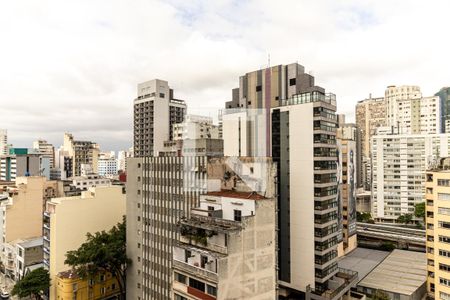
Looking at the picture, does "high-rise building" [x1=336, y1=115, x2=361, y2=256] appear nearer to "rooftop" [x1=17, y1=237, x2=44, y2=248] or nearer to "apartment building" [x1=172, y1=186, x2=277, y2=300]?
"apartment building" [x1=172, y1=186, x2=277, y2=300]

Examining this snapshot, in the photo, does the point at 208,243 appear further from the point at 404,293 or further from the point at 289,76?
the point at 404,293

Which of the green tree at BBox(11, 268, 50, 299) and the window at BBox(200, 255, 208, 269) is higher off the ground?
the window at BBox(200, 255, 208, 269)

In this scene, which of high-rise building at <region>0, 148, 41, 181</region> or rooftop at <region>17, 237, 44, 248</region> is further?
high-rise building at <region>0, 148, 41, 181</region>

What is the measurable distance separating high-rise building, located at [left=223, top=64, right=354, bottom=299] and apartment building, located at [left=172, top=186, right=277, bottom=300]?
15.9 m

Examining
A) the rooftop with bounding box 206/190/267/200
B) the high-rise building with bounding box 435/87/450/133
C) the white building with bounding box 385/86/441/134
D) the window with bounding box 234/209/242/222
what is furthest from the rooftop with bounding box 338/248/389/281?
the high-rise building with bounding box 435/87/450/133

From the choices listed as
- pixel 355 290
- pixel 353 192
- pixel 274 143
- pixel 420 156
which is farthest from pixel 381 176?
pixel 274 143

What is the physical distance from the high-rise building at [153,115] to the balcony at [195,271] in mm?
83639

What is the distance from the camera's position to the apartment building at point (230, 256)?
1038 inches

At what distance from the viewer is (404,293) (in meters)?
45.7

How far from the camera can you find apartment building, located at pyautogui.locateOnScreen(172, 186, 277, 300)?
2636 cm

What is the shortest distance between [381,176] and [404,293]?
5829 cm

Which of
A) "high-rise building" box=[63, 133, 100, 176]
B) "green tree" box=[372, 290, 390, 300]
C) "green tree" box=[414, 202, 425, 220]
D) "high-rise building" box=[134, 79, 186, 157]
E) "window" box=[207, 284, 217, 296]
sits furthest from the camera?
"high-rise building" box=[63, 133, 100, 176]

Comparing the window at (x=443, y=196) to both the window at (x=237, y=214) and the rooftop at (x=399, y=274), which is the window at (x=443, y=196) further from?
the window at (x=237, y=214)

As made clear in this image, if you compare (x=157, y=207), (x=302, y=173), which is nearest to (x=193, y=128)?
(x=157, y=207)
